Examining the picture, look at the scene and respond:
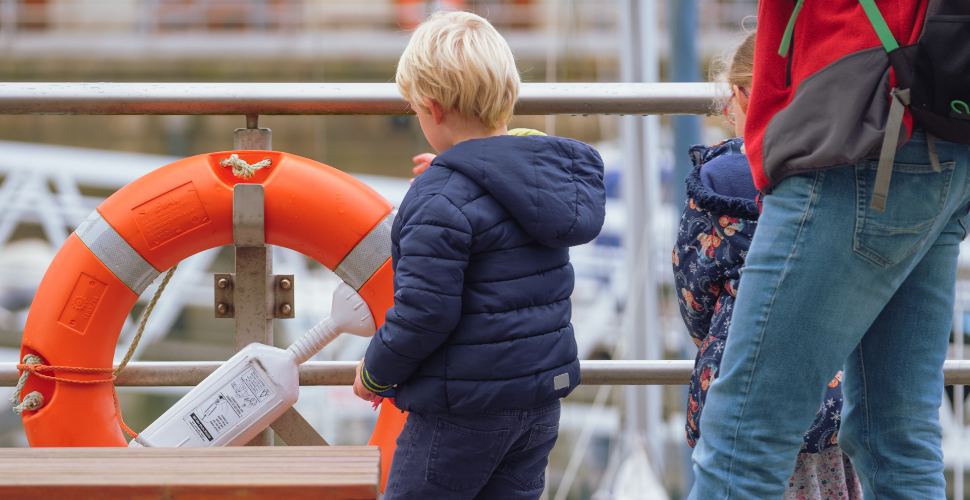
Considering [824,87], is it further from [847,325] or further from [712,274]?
[712,274]

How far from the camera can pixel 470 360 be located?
41.0 inches

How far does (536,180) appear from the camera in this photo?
1.06 metres

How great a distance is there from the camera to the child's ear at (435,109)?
110cm

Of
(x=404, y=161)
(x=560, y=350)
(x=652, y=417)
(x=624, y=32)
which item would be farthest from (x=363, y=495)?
(x=404, y=161)

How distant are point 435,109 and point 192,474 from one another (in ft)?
1.71

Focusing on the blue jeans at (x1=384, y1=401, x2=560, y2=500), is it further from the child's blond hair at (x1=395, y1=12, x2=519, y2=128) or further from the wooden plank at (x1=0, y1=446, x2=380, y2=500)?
the child's blond hair at (x1=395, y1=12, x2=519, y2=128)

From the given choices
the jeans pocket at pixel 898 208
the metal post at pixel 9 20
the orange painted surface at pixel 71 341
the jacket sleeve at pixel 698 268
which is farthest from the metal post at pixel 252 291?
the metal post at pixel 9 20

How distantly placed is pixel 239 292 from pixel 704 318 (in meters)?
0.73

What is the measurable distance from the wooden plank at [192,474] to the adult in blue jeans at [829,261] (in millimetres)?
381

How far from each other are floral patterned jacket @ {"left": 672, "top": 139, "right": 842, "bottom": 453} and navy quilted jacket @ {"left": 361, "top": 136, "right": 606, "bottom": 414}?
0.16m

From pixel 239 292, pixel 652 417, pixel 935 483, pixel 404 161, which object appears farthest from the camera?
pixel 404 161

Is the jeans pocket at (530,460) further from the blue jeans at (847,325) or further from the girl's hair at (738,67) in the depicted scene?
the girl's hair at (738,67)

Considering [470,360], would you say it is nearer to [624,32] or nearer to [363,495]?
[363,495]

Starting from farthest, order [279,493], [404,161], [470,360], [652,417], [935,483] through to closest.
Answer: [404,161], [652,417], [470,360], [935,483], [279,493]
